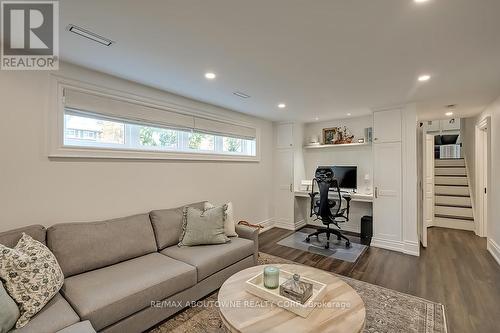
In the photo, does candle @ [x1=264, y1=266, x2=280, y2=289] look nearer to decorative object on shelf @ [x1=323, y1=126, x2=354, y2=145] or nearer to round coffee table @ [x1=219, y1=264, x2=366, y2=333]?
Result: round coffee table @ [x1=219, y1=264, x2=366, y2=333]

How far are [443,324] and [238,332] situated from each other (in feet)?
6.21

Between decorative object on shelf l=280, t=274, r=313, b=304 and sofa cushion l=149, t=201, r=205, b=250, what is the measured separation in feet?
5.06

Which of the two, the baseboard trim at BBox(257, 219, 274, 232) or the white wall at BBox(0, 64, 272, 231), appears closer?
the white wall at BBox(0, 64, 272, 231)

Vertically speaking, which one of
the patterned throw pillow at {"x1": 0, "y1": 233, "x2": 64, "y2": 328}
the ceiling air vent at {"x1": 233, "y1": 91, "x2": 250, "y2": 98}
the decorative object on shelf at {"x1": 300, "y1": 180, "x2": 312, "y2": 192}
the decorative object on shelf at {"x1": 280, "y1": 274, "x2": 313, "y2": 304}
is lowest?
the decorative object on shelf at {"x1": 280, "y1": 274, "x2": 313, "y2": 304}

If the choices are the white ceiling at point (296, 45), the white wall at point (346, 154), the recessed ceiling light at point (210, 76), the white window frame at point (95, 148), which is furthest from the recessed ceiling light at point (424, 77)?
the white window frame at point (95, 148)

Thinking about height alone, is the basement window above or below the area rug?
above

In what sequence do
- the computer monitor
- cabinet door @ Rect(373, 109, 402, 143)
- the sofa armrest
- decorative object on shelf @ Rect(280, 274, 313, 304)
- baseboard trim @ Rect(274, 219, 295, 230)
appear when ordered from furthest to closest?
baseboard trim @ Rect(274, 219, 295, 230) → the computer monitor → cabinet door @ Rect(373, 109, 402, 143) → the sofa armrest → decorative object on shelf @ Rect(280, 274, 313, 304)

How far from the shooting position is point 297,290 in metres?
1.56

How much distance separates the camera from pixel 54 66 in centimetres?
219

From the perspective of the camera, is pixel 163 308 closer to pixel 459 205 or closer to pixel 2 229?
pixel 2 229

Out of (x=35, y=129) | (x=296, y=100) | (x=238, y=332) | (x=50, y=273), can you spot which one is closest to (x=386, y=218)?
(x=296, y=100)

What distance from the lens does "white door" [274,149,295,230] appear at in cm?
496

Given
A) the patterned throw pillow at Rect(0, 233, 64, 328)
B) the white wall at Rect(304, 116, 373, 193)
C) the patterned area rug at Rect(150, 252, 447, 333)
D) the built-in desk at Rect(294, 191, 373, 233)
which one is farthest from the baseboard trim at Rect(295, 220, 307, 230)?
the patterned throw pillow at Rect(0, 233, 64, 328)

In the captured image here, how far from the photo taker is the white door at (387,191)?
3.77m
